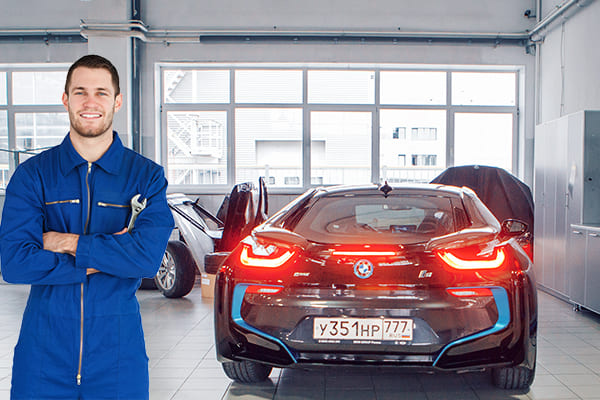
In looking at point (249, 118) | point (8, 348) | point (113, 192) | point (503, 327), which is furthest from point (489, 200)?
point (113, 192)

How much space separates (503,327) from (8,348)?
3.49m

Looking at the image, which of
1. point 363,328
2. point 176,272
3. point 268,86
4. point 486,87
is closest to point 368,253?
point 363,328

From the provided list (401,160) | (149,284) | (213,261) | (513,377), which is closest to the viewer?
(513,377)

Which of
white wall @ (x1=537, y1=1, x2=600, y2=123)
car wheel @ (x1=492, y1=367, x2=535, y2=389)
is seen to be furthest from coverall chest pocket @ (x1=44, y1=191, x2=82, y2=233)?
white wall @ (x1=537, y1=1, x2=600, y2=123)

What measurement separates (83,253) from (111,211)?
0.16 m

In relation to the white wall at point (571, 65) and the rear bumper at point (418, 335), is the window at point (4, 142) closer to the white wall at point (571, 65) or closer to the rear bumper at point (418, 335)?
the rear bumper at point (418, 335)

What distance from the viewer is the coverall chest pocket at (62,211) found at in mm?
1568

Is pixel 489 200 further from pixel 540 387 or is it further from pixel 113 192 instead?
pixel 113 192

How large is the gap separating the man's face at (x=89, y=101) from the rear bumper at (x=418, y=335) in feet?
4.05

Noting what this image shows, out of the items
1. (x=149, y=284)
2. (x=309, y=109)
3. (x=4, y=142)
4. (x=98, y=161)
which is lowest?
(x=149, y=284)

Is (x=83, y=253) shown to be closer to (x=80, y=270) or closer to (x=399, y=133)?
(x=80, y=270)

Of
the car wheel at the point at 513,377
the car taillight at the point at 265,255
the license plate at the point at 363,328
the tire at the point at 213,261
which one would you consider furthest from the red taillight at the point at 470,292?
the tire at the point at 213,261

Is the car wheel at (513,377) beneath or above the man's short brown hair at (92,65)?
beneath

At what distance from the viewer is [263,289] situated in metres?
2.55
